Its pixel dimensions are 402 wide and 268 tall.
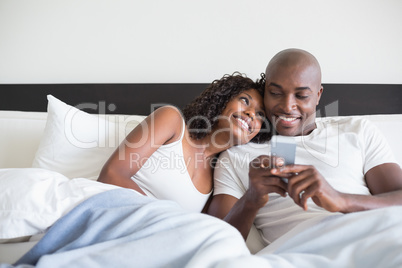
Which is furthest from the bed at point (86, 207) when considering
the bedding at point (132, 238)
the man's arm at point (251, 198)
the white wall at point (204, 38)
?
the white wall at point (204, 38)

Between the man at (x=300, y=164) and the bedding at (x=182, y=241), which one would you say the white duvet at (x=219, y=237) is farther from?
the man at (x=300, y=164)

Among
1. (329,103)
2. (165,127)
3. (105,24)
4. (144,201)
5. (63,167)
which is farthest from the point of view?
(105,24)

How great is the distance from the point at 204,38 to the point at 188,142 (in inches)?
29.5

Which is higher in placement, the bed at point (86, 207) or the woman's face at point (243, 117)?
the woman's face at point (243, 117)

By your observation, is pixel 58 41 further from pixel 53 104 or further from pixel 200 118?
pixel 200 118

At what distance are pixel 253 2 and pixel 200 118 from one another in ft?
2.69

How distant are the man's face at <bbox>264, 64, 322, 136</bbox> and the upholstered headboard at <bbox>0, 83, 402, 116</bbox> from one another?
19.7 inches

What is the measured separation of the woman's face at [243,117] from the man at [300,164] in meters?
0.04

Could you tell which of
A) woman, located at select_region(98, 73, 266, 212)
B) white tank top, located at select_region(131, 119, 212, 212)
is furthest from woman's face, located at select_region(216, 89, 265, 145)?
white tank top, located at select_region(131, 119, 212, 212)

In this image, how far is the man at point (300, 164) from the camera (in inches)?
41.1

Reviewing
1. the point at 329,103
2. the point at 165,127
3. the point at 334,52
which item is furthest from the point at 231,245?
the point at 334,52

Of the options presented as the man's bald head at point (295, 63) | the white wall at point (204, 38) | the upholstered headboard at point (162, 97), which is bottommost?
the upholstered headboard at point (162, 97)

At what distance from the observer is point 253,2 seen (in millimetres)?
1852

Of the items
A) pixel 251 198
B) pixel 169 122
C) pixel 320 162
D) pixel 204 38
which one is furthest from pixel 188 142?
pixel 204 38
